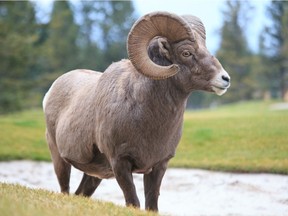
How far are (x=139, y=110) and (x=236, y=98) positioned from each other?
55806 millimetres

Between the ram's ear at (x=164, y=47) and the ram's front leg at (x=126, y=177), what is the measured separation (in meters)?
1.38

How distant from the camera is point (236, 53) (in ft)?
200

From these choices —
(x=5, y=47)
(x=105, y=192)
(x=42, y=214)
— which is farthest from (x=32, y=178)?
(x=5, y=47)

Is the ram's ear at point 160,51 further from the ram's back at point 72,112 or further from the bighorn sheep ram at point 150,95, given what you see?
→ the ram's back at point 72,112

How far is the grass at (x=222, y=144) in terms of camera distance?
14.2m

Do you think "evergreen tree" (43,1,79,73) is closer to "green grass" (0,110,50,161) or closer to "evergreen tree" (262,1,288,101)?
"evergreen tree" (262,1,288,101)

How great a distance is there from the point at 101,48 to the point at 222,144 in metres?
46.0

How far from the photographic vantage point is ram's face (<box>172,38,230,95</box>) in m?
6.63

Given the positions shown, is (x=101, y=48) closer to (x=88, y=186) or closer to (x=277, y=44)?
(x=277, y=44)

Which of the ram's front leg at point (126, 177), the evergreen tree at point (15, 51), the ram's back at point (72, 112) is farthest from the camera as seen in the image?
the evergreen tree at point (15, 51)

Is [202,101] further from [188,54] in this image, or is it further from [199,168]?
[188,54]

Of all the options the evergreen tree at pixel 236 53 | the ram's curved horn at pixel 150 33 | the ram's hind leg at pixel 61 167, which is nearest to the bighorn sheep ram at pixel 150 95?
the ram's curved horn at pixel 150 33

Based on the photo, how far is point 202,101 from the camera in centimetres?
7075

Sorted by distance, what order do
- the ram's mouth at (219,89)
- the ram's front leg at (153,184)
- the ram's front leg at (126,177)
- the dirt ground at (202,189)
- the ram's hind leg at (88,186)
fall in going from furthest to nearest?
the dirt ground at (202,189) < the ram's hind leg at (88,186) < the ram's front leg at (153,184) < the ram's front leg at (126,177) < the ram's mouth at (219,89)
